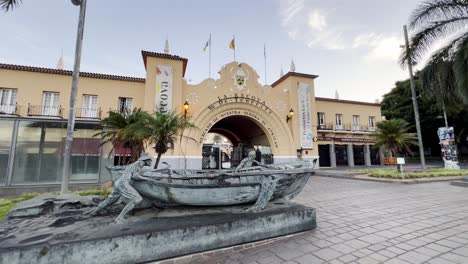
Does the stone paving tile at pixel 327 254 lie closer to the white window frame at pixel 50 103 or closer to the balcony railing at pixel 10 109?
the white window frame at pixel 50 103

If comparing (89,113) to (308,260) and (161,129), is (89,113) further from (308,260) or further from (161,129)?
(308,260)

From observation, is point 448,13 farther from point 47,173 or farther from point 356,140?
point 47,173

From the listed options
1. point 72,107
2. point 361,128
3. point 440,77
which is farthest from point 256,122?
→ point 361,128

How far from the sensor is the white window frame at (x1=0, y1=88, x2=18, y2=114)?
45.5 ft

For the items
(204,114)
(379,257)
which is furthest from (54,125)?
(379,257)

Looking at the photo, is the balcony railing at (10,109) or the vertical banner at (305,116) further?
the vertical banner at (305,116)

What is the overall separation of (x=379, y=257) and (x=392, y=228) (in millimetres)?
1545

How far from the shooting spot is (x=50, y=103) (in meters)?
14.8

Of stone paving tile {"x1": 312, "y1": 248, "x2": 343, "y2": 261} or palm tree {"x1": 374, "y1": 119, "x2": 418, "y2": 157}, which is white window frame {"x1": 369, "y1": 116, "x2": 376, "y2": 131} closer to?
palm tree {"x1": 374, "y1": 119, "x2": 418, "y2": 157}

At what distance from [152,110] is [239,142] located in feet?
42.2

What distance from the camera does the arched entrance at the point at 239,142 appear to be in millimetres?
18373

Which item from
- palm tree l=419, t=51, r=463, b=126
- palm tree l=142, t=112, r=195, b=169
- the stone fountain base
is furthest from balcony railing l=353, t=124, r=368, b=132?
the stone fountain base

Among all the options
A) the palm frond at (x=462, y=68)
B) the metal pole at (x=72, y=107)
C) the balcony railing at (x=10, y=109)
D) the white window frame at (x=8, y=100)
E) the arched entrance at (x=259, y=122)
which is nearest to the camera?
the metal pole at (x=72, y=107)

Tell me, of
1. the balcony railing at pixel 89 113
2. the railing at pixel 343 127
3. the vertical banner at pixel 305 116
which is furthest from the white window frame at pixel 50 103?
the railing at pixel 343 127
